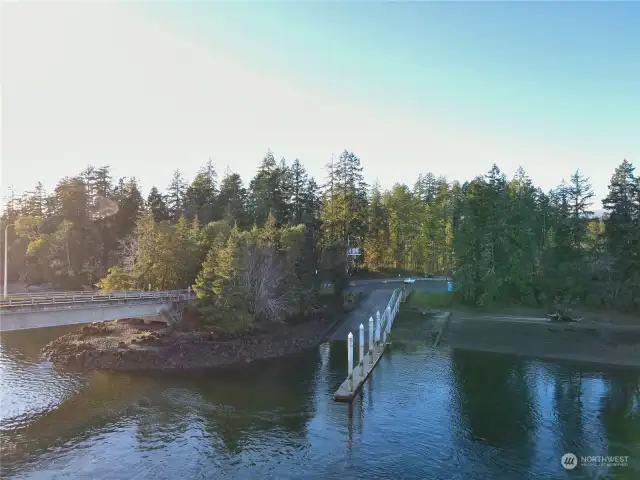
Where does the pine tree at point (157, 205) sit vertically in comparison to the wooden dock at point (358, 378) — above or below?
above

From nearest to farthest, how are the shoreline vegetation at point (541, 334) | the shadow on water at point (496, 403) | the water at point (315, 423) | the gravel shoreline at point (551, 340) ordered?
the water at point (315, 423) < the shadow on water at point (496, 403) < the gravel shoreline at point (551, 340) < the shoreline vegetation at point (541, 334)

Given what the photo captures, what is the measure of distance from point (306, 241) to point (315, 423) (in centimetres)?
3881

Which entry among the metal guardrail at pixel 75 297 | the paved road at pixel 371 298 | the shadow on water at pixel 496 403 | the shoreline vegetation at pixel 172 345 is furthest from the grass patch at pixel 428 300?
the metal guardrail at pixel 75 297

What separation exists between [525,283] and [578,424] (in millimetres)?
39817

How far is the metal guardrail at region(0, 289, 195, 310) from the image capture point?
1358 inches

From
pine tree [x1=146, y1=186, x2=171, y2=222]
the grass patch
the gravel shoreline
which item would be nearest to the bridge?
the gravel shoreline

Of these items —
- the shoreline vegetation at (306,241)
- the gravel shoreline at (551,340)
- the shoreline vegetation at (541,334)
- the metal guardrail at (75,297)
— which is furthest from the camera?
the shoreline vegetation at (306,241)

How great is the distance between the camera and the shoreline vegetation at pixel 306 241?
53.6 metres

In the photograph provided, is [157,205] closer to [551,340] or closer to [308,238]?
[308,238]

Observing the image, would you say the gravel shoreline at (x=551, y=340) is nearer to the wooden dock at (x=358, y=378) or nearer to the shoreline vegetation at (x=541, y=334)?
the shoreline vegetation at (x=541, y=334)

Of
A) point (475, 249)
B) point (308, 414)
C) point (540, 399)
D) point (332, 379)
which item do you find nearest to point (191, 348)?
point (332, 379)

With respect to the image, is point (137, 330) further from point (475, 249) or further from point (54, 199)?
point (54, 199)

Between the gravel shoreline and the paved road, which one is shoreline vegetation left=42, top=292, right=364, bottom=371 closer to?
the paved road

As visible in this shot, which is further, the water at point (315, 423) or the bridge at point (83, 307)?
the bridge at point (83, 307)
